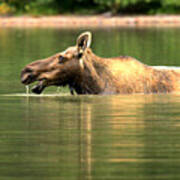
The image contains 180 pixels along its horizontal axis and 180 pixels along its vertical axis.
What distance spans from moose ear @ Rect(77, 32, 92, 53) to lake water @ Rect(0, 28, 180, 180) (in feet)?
2.73

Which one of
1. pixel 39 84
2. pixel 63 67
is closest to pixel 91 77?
pixel 63 67

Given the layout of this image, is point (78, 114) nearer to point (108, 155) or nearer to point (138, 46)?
point (108, 155)

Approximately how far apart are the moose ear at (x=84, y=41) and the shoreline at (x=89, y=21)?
42.0 m

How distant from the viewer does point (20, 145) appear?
1234 cm

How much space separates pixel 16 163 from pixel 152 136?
2434mm

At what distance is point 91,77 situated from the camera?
697 inches

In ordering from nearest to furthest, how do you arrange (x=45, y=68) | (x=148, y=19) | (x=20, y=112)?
(x=20, y=112)
(x=45, y=68)
(x=148, y=19)

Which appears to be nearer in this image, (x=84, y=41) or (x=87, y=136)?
(x=87, y=136)

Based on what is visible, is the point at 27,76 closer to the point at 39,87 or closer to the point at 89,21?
the point at 39,87

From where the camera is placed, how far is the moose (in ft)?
57.6

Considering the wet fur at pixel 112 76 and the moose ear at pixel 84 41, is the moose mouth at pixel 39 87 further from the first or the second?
the moose ear at pixel 84 41

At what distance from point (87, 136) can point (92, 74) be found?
4.74 meters

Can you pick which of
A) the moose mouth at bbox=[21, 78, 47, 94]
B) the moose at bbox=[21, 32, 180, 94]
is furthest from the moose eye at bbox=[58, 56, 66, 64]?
the moose mouth at bbox=[21, 78, 47, 94]

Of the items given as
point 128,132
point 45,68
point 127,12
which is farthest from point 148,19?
point 128,132
